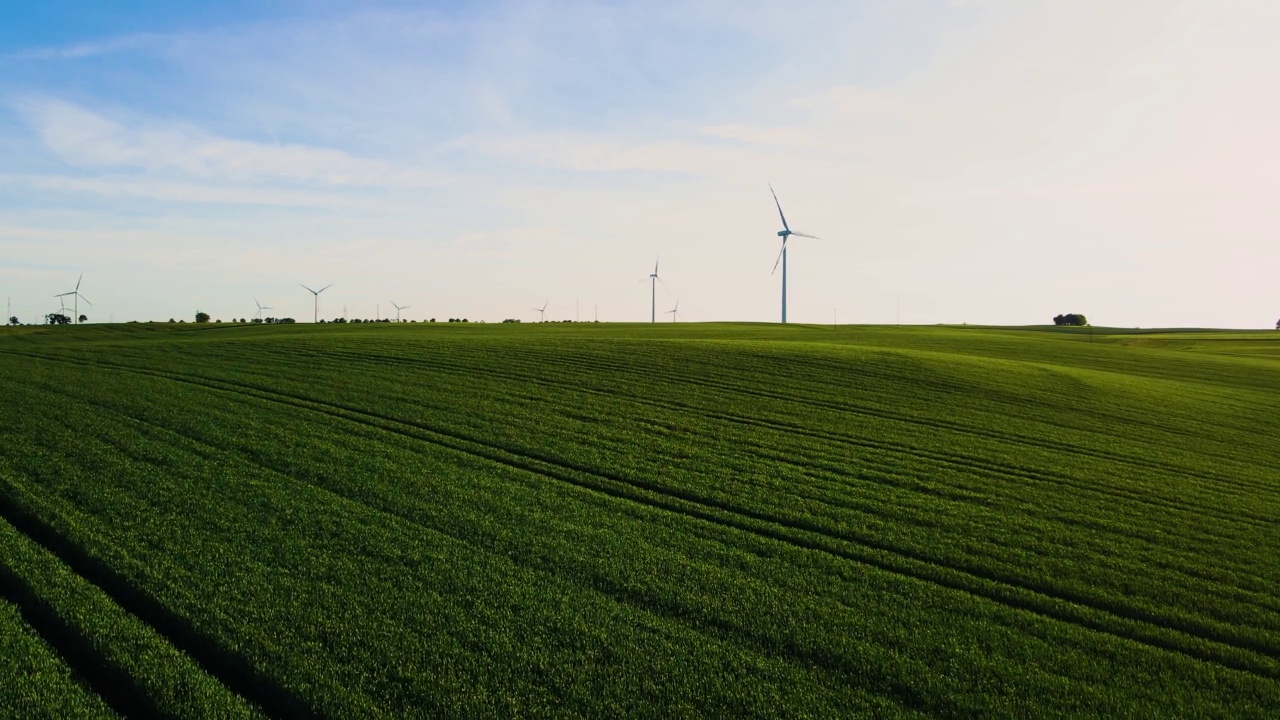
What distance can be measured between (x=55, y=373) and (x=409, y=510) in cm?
2095

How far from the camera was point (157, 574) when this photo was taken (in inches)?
363

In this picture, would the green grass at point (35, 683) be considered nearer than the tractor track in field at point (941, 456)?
Yes

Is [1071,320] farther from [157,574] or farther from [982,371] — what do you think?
[157,574]

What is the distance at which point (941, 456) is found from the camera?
17.2 meters

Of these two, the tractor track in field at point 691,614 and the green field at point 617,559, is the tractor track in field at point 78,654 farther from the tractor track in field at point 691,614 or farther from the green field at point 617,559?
the tractor track in field at point 691,614

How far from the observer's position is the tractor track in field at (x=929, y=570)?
8531 millimetres

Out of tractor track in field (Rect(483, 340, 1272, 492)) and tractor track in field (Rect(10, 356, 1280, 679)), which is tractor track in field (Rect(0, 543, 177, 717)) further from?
tractor track in field (Rect(483, 340, 1272, 492))

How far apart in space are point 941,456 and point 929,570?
24.0 feet

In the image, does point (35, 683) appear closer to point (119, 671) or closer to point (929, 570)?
point (119, 671)

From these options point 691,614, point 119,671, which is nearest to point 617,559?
point 691,614

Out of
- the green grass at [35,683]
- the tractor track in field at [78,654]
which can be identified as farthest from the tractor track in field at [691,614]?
the green grass at [35,683]

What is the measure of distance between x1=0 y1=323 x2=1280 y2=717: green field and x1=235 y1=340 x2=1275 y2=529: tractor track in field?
0.11m

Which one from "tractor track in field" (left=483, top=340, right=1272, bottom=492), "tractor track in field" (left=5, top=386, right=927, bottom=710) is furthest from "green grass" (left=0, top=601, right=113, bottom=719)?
"tractor track in field" (left=483, top=340, right=1272, bottom=492)

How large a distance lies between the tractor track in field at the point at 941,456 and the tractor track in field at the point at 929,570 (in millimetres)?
5684
